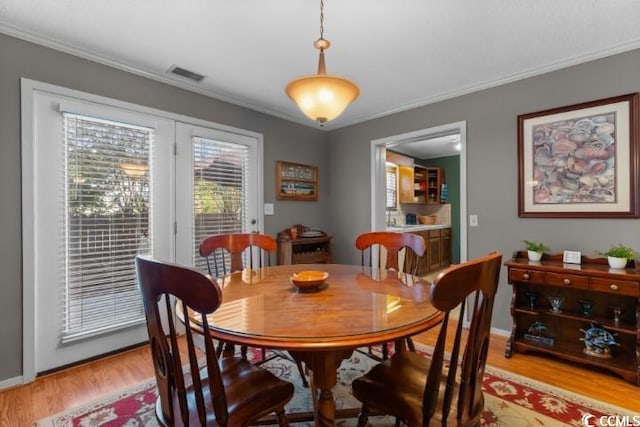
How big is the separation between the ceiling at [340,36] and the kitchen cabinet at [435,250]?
3.01m

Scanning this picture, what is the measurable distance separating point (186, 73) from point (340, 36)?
1.40 m

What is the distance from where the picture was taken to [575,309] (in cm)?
247

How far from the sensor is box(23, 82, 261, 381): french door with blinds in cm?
215

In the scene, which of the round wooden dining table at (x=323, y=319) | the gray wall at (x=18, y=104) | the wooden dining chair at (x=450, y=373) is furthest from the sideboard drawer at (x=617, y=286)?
the gray wall at (x=18, y=104)

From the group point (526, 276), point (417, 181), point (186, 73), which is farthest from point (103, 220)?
point (417, 181)

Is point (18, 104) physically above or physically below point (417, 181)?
above

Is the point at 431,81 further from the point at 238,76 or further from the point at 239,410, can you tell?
the point at 239,410

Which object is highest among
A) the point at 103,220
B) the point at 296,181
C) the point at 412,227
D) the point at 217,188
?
the point at 296,181

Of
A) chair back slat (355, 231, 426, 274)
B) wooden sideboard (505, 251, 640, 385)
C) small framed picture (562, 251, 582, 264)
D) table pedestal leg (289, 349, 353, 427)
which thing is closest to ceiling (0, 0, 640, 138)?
Answer: chair back slat (355, 231, 426, 274)

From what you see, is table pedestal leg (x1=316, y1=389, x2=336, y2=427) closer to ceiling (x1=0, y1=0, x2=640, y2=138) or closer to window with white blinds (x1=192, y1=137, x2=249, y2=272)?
ceiling (x1=0, y1=0, x2=640, y2=138)

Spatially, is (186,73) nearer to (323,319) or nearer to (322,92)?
(322,92)

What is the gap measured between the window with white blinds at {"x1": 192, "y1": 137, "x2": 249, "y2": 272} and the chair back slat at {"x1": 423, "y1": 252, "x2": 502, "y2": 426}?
254 cm

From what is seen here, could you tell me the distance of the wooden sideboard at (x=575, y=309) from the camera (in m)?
2.07

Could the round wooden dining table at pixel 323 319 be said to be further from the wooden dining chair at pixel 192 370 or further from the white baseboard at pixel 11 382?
the white baseboard at pixel 11 382
